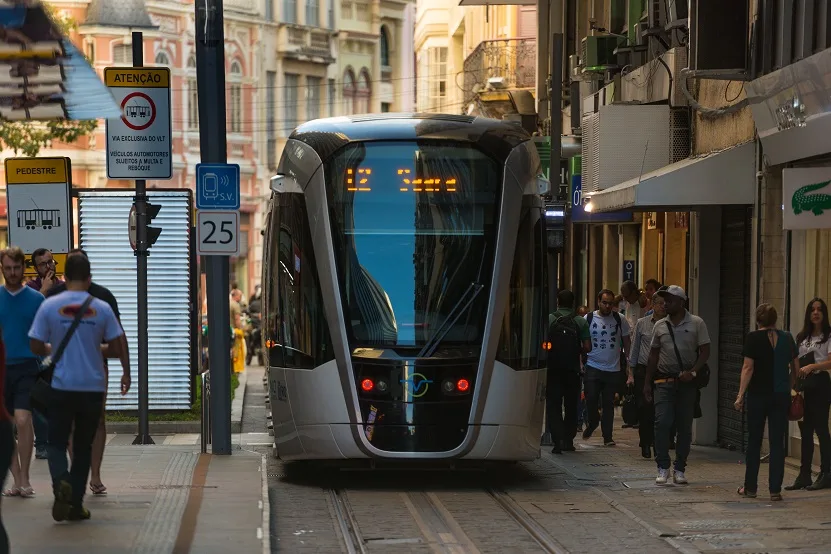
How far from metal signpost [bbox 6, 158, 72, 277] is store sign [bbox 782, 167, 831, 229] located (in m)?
7.91

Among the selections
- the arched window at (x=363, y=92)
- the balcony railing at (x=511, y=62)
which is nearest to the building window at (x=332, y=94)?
the arched window at (x=363, y=92)

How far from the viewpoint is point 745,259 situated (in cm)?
2027

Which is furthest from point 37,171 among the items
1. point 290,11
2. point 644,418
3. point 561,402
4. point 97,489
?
point 290,11

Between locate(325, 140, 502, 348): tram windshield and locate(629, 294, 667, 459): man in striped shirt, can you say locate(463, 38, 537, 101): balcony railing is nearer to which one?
locate(629, 294, 667, 459): man in striped shirt

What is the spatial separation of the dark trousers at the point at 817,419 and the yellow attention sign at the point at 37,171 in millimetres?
8863

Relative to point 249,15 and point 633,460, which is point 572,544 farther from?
point 249,15

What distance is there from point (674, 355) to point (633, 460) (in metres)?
3.09

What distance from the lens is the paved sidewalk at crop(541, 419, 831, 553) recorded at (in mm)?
12332

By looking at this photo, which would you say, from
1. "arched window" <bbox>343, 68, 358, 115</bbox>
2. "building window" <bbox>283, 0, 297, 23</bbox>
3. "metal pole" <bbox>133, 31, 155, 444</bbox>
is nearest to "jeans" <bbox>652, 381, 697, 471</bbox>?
"metal pole" <bbox>133, 31, 155, 444</bbox>

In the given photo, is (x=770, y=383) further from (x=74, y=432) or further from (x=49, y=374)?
(x=49, y=374)

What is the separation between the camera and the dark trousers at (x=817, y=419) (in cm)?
1538

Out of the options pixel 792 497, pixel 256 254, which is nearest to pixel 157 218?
pixel 792 497

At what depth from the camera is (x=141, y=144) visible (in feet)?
63.3

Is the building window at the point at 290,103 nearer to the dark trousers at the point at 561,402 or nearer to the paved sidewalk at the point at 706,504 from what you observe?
the dark trousers at the point at 561,402
